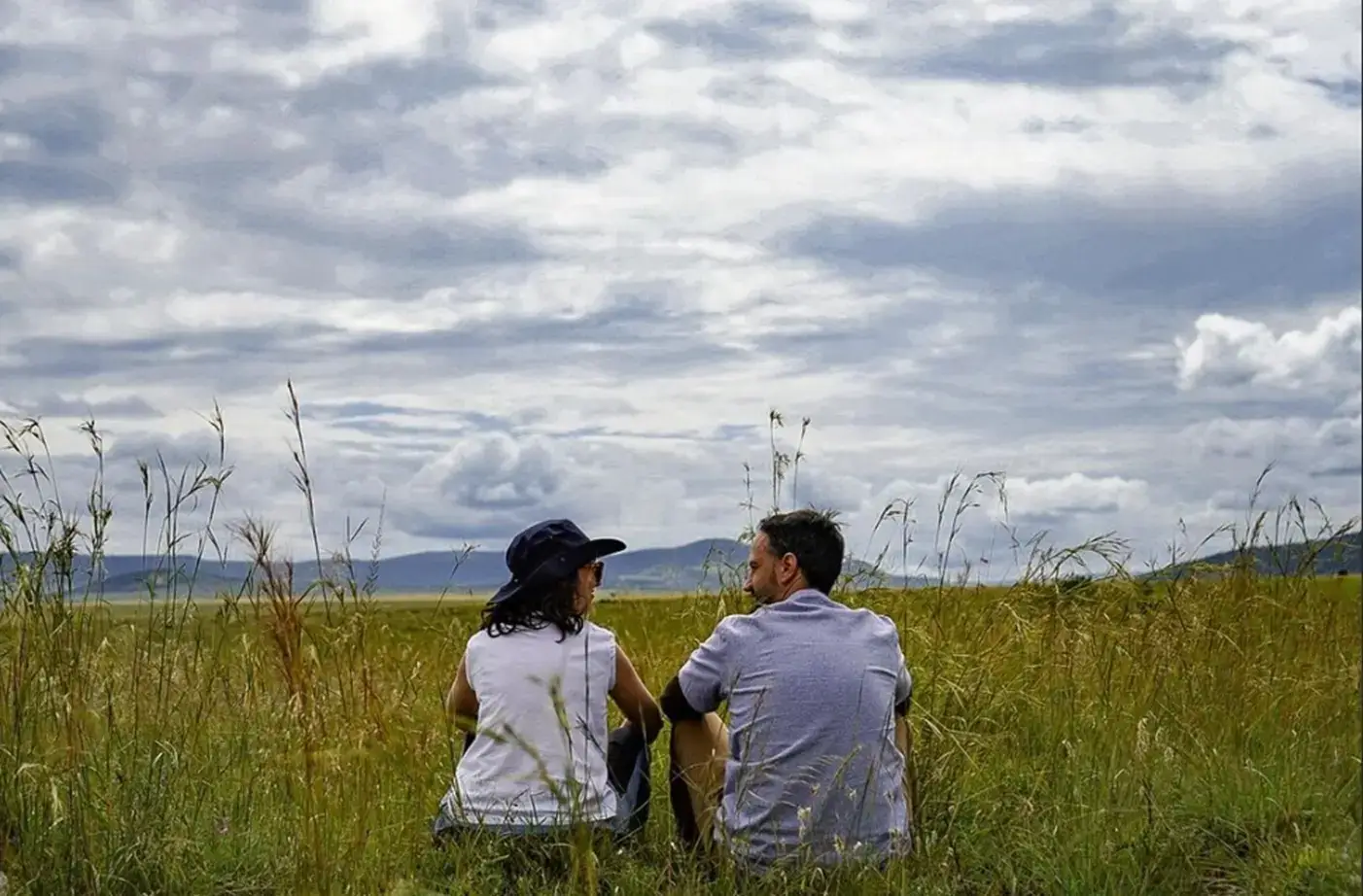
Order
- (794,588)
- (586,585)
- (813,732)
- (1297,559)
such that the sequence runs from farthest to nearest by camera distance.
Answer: (1297,559)
(586,585)
(794,588)
(813,732)

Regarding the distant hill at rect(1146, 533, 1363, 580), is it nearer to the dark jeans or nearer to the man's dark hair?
the man's dark hair

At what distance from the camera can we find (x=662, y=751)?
210 inches

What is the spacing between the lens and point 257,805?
4199 millimetres

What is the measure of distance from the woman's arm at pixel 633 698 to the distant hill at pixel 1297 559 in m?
2.26

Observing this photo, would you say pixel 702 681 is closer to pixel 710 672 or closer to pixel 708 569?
pixel 710 672

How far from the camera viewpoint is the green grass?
12.0ft

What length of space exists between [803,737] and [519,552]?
A: 104cm

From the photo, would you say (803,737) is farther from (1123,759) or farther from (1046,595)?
(1046,595)

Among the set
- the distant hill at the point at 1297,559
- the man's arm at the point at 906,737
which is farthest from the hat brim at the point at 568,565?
the distant hill at the point at 1297,559

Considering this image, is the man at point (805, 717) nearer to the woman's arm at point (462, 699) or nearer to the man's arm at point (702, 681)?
the man's arm at point (702, 681)

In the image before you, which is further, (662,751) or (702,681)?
(662,751)

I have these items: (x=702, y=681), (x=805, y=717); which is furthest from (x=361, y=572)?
(x=805, y=717)

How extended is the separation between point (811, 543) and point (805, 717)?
0.54 metres

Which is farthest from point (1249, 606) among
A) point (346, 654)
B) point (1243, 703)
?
point (346, 654)
